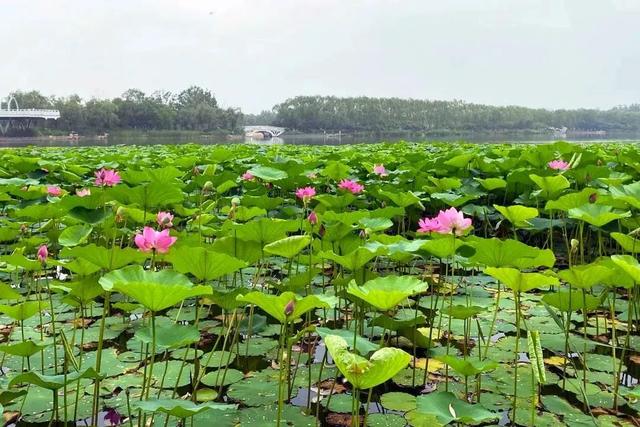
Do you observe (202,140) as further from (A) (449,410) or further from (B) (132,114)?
(A) (449,410)

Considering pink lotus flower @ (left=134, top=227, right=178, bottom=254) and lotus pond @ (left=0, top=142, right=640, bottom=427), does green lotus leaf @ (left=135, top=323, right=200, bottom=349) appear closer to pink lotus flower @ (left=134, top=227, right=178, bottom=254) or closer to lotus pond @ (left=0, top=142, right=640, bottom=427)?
lotus pond @ (left=0, top=142, right=640, bottom=427)

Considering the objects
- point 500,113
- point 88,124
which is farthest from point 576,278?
point 500,113

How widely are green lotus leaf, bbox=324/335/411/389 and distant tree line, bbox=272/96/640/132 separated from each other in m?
77.8

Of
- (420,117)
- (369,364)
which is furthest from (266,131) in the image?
(369,364)

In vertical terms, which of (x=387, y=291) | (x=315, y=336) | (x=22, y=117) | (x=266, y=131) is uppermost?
(x=22, y=117)

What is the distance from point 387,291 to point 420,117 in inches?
3266

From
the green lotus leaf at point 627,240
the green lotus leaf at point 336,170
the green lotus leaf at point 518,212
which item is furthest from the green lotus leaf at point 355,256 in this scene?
the green lotus leaf at point 336,170

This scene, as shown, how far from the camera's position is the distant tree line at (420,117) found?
257 feet

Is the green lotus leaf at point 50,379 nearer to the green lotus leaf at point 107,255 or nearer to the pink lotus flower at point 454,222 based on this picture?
the green lotus leaf at point 107,255

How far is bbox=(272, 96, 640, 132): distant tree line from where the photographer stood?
3086 inches

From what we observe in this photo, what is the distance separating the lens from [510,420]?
1698 millimetres

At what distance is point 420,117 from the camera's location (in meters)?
81.8

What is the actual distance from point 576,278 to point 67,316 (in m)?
2.30

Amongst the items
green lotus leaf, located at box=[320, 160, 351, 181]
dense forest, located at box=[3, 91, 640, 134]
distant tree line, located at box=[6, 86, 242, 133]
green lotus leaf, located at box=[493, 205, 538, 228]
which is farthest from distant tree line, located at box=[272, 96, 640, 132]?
green lotus leaf, located at box=[493, 205, 538, 228]
